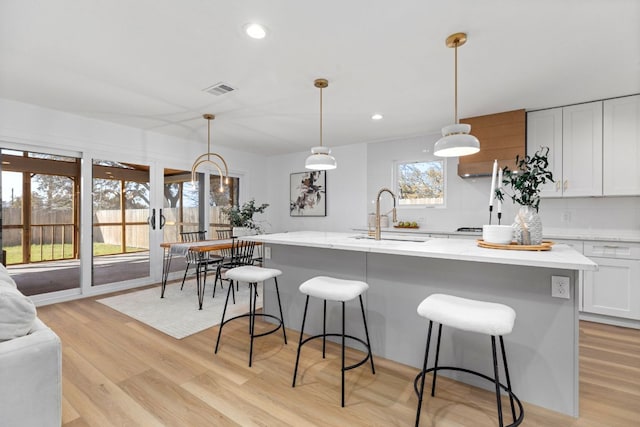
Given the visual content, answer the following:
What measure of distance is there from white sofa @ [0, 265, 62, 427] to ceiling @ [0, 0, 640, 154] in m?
1.77

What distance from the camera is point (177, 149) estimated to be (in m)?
4.94

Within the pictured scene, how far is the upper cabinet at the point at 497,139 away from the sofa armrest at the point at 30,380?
164 inches

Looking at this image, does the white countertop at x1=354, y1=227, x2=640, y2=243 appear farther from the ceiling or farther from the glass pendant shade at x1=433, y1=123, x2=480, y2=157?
the glass pendant shade at x1=433, y1=123, x2=480, y2=157

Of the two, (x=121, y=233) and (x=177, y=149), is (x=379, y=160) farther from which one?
(x=121, y=233)

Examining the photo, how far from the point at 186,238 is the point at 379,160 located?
3387 millimetres

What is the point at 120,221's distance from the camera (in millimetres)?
4500

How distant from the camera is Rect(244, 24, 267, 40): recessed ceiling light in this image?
2033mm

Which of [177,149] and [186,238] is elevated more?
[177,149]

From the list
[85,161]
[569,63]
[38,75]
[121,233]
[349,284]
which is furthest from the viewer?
[121,233]

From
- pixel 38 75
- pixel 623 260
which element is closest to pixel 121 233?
pixel 38 75

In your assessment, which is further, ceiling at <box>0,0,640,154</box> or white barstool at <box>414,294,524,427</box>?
ceiling at <box>0,0,640,154</box>

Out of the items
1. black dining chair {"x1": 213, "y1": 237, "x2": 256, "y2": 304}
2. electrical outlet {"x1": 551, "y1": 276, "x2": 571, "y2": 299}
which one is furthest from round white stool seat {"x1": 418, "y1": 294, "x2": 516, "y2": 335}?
black dining chair {"x1": 213, "y1": 237, "x2": 256, "y2": 304}

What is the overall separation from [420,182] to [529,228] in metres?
2.88

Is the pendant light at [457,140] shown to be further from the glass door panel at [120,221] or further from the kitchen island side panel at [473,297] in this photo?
Answer: the glass door panel at [120,221]
